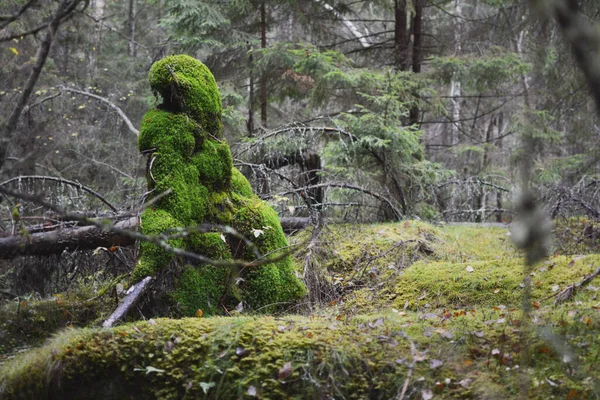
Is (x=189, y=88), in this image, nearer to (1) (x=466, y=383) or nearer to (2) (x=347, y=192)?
(1) (x=466, y=383)

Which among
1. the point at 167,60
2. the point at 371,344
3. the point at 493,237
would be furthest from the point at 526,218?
the point at 493,237

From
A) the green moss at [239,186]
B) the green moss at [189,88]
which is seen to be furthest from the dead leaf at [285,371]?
the green moss at [189,88]

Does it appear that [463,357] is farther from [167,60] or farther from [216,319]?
[167,60]

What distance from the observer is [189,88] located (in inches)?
220

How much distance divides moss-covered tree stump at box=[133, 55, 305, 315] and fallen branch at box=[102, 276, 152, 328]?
0.21m

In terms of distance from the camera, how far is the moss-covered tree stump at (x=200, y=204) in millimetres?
5176

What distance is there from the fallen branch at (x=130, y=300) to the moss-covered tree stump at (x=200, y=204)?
0.21 m

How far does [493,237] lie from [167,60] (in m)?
6.17

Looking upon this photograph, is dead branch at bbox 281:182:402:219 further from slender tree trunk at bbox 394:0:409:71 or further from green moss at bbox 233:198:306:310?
slender tree trunk at bbox 394:0:409:71

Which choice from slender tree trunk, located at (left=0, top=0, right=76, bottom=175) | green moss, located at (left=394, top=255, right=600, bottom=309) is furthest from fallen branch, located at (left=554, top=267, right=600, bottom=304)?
slender tree trunk, located at (left=0, top=0, right=76, bottom=175)

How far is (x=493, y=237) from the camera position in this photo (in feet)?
28.3

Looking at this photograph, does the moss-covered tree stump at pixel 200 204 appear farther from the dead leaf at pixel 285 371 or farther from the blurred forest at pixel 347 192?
the dead leaf at pixel 285 371

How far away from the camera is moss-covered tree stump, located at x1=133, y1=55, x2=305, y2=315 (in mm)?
5176

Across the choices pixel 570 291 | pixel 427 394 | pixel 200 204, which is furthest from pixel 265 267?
pixel 570 291
